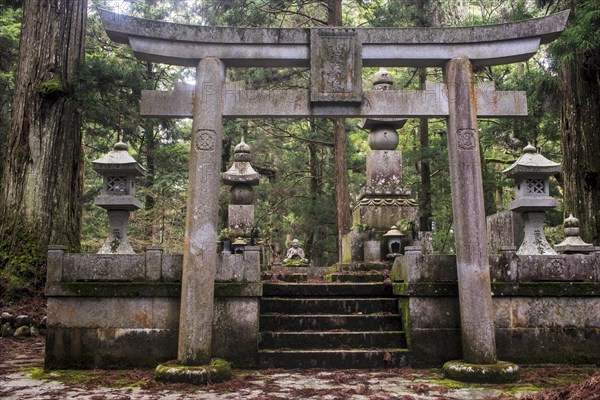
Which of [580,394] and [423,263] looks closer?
[580,394]

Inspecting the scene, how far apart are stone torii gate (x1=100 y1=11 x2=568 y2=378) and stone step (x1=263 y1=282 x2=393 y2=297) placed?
6.26 ft

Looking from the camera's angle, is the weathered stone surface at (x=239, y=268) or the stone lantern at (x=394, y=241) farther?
the stone lantern at (x=394, y=241)

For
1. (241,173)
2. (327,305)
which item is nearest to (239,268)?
(327,305)

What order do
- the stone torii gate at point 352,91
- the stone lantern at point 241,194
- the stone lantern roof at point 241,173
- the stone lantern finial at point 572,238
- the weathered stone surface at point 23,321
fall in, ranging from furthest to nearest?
the stone lantern roof at point 241,173
the stone lantern at point 241,194
the stone lantern finial at point 572,238
the weathered stone surface at point 23,321
the stone torii gate at point 352,91

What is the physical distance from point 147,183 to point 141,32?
41.8 feet

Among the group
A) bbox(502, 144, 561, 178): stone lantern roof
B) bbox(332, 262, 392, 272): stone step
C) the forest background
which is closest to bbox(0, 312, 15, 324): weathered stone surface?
the forest background

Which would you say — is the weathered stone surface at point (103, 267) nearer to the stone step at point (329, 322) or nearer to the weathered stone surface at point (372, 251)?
the stone step at point (329, 322)

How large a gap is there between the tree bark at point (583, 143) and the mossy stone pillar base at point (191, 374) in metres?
7.34

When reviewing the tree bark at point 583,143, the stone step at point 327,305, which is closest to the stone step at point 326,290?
the stone step at point 327,305

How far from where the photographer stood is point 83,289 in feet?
20.2

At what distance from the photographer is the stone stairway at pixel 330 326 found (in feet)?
20.8

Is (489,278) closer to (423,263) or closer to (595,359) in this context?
(423,263)

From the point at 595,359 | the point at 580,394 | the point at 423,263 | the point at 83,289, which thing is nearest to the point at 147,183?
the point at 83,289

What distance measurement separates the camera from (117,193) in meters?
7.31
